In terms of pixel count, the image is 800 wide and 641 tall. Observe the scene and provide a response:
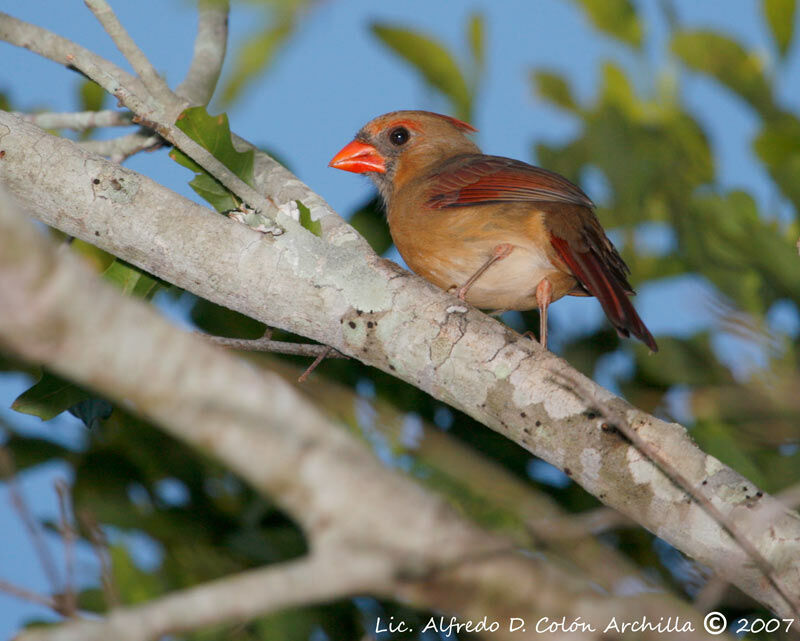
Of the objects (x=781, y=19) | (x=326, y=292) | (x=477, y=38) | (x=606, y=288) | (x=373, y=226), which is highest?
(x=781, y=19)

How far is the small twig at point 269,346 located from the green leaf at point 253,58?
733mm

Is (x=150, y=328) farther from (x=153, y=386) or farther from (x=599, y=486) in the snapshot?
(x=599, y=486)

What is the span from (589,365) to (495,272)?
0.51 metres

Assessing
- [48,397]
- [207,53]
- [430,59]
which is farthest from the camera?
[430,59]

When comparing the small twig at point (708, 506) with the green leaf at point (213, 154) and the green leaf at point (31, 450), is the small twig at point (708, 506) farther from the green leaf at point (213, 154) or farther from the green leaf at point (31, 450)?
the green leaf at point (31, 450)

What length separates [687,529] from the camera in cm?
219

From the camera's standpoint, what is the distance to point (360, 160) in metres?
4.44

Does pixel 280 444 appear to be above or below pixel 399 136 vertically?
below

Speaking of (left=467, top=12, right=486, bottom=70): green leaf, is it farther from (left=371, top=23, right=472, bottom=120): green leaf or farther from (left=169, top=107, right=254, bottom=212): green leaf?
(left=169, top=107, right=254, bottom=212): green leaf

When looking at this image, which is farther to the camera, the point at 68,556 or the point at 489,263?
the point at 489,263

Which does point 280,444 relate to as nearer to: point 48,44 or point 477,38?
point 48,44

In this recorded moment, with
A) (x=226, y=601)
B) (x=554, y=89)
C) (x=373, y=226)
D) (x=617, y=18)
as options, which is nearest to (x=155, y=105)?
(x=373, y=226)

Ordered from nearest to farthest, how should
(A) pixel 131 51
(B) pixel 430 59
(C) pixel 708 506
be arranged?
1. (C) pixel 708 506
2. (A) pixel 131 51
3. (B) pixel 430 59

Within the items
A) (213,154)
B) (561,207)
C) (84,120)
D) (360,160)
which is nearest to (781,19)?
(561,207)
